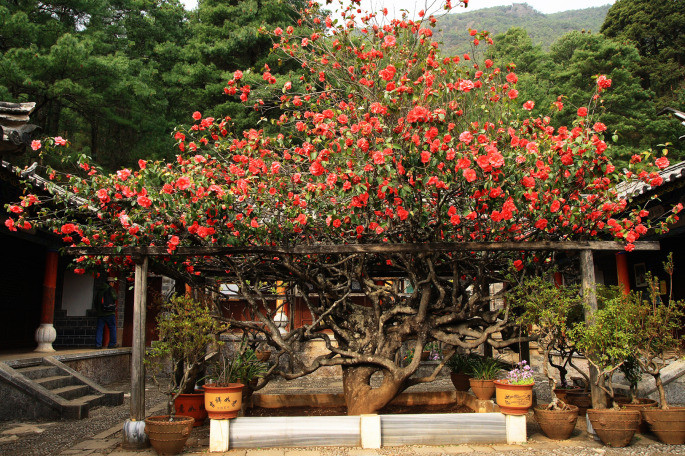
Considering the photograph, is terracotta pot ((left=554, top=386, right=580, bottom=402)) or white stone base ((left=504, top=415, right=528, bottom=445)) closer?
white stone base ((left=504, top=415, right=528, bottom=445))

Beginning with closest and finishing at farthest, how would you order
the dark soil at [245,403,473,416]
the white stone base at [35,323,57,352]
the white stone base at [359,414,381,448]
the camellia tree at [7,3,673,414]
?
the camellia tree at [7,3,673,414] < the white stone base at [359,414,381,448] < the dark soil at [245,403,473,416] < the white stone base at [35,323,57,352]

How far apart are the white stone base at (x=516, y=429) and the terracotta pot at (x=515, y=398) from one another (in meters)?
0.08

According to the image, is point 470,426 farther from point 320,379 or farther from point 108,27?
Answer: point 108,27

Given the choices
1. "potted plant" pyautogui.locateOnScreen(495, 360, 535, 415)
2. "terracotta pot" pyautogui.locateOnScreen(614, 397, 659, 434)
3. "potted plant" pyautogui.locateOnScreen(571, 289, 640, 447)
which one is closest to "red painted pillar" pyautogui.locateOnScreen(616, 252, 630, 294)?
"terracotta pot" pyautogui.locateOnScreen(614, 397, 659, 434)

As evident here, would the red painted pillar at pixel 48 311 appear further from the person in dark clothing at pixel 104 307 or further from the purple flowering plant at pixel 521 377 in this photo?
the purple flowering plant at pixel 521 377

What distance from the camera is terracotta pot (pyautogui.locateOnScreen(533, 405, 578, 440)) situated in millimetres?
6125

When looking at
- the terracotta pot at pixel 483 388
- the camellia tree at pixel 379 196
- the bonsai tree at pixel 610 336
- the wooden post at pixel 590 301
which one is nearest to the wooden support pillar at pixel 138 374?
the camellia tree at pixel 379 196

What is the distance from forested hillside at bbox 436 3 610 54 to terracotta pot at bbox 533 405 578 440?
75671 mm

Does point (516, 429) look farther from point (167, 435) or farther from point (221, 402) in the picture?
point (167, 435)

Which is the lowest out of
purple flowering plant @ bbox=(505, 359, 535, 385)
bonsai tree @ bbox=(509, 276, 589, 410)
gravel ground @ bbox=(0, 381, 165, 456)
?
gravel ground @ bbox=(0, 381, 165, 456)

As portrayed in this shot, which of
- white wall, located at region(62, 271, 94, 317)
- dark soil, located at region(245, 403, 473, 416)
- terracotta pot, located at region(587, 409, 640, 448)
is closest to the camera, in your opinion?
terracotta pot, located at region(587, 409, 640, 448)

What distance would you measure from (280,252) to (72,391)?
5.41m

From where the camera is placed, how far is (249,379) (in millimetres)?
7672

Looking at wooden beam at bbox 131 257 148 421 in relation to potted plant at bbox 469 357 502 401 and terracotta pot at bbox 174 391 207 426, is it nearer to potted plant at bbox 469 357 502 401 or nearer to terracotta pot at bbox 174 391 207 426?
terracotta pot at bbox 174 391 207 426
